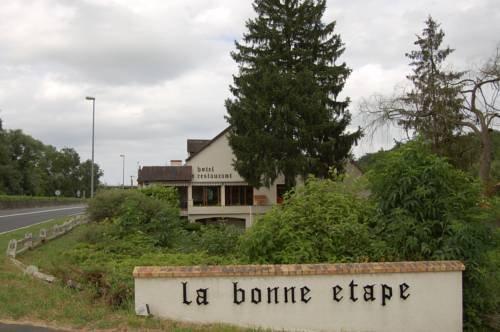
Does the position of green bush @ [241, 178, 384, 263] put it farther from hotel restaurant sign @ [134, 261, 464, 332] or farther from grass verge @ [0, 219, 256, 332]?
grass verge @ [0, 219, 256, 332]

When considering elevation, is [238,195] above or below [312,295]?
above

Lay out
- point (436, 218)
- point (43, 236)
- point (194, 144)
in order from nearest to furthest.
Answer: point (436, 218)
point (43, 236)
point (194, 144)

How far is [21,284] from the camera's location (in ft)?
34.3

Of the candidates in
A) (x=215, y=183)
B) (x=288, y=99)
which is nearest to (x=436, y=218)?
(x=288, y=99)

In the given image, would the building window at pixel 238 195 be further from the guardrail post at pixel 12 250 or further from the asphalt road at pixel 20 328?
the asphalt road at pixel 20 328

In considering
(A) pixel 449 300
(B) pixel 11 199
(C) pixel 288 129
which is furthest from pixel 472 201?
(B) pixel 11 199

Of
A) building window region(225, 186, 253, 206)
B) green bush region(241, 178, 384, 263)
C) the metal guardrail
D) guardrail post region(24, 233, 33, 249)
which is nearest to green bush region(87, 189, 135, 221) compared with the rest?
the metal guardrail

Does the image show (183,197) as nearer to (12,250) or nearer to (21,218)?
(21,218)

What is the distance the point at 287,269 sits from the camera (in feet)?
28.4

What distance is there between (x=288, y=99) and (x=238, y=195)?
12.4m

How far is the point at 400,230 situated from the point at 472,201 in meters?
1.56

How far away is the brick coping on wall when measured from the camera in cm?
849

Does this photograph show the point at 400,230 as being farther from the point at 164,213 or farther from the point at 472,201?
the point at 164,213

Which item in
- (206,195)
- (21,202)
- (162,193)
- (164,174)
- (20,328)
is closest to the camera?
(20,328)
